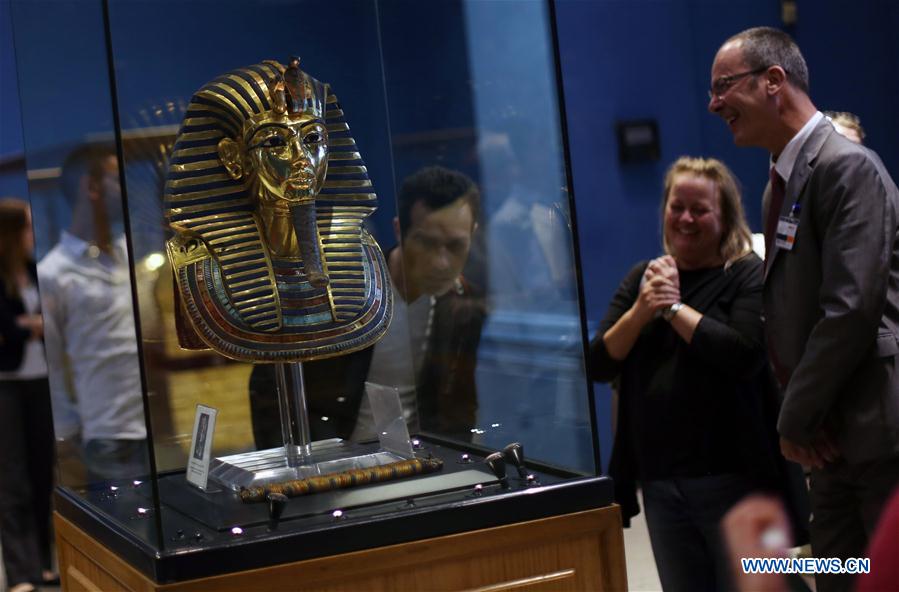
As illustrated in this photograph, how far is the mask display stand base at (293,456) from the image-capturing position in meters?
2.10

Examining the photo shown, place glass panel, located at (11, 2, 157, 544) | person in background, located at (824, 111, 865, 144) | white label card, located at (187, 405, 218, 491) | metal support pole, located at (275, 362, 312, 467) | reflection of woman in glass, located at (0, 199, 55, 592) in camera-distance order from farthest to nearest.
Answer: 1. reflection of woman in glass, located at (0, 199, 55, 592)
2. person in background, located at (824, 111, 865, 144)
3. glass panel, located at (11, 2, 157, 544)
4. metal support pole, located at (275, 362, 312, 467)
5. white label card, located at (187, 405, 218, 491)

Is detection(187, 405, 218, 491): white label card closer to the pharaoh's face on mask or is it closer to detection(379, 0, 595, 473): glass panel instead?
the pharaoh's face on mask

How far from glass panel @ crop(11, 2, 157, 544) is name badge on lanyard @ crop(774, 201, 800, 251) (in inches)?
52.3

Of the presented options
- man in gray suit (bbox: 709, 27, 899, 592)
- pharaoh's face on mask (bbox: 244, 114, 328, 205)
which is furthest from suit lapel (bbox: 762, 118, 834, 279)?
pharaoh's face on mask (bbox: 244, 114, 328, 205)

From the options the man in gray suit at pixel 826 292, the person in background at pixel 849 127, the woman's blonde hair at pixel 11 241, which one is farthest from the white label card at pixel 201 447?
the woman's blonde hair at pixel 11 241

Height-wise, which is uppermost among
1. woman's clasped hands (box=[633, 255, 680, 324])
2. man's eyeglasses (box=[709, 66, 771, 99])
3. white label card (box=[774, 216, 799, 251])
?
man's eyeglasses (box=[709, 66, 771, 99])

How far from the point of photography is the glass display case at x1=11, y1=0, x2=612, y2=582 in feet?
6.59

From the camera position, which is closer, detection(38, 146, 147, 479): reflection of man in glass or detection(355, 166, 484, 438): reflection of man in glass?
detection(38, 146, 147, 479): reflection of man in glass

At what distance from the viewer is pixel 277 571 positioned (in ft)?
5.90

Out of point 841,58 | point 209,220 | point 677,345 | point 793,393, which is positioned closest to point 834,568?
point 793,393

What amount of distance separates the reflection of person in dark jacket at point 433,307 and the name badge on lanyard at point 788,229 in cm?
66

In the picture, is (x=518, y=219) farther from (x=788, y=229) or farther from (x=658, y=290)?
(x=788, y=229)

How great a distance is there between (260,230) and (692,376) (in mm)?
1038

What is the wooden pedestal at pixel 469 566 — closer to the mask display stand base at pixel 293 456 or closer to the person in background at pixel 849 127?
the mask display stand base at pixel 293 456
